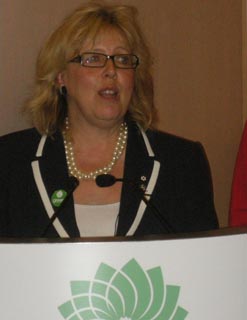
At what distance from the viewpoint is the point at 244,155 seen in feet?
7.47

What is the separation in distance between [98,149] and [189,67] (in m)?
0.77

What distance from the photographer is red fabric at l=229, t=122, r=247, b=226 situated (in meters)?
2.25

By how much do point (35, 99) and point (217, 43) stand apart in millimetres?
921

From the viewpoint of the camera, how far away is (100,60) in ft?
5.76

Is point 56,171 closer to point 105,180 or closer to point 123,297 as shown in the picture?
point 105,180

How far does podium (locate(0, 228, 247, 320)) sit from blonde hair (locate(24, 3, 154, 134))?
3.13 feet

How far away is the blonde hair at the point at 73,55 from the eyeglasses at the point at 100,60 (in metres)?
0.03

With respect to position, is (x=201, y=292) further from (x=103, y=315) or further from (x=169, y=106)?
(x=169, y=106)

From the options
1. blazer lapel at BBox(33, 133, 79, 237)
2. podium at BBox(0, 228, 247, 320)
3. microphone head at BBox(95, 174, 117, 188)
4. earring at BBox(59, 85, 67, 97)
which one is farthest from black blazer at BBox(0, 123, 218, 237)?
podium at BBox(0, 228, 247, 320)

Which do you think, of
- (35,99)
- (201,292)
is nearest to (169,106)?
(35,99)

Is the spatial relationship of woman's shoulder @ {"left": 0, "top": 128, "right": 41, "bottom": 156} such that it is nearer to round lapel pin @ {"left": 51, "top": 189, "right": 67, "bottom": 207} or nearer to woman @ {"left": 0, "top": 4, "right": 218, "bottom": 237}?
woman @ {"left": 0, "top": 4, "right": 218, "bottom": 237}

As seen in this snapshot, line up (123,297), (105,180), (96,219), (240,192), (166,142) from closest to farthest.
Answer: (123,297) → (105,180) → (96,219) → (166,142) → (240,192)

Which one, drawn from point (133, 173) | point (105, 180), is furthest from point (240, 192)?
point (105, 180)

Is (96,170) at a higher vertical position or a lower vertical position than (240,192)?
higher
